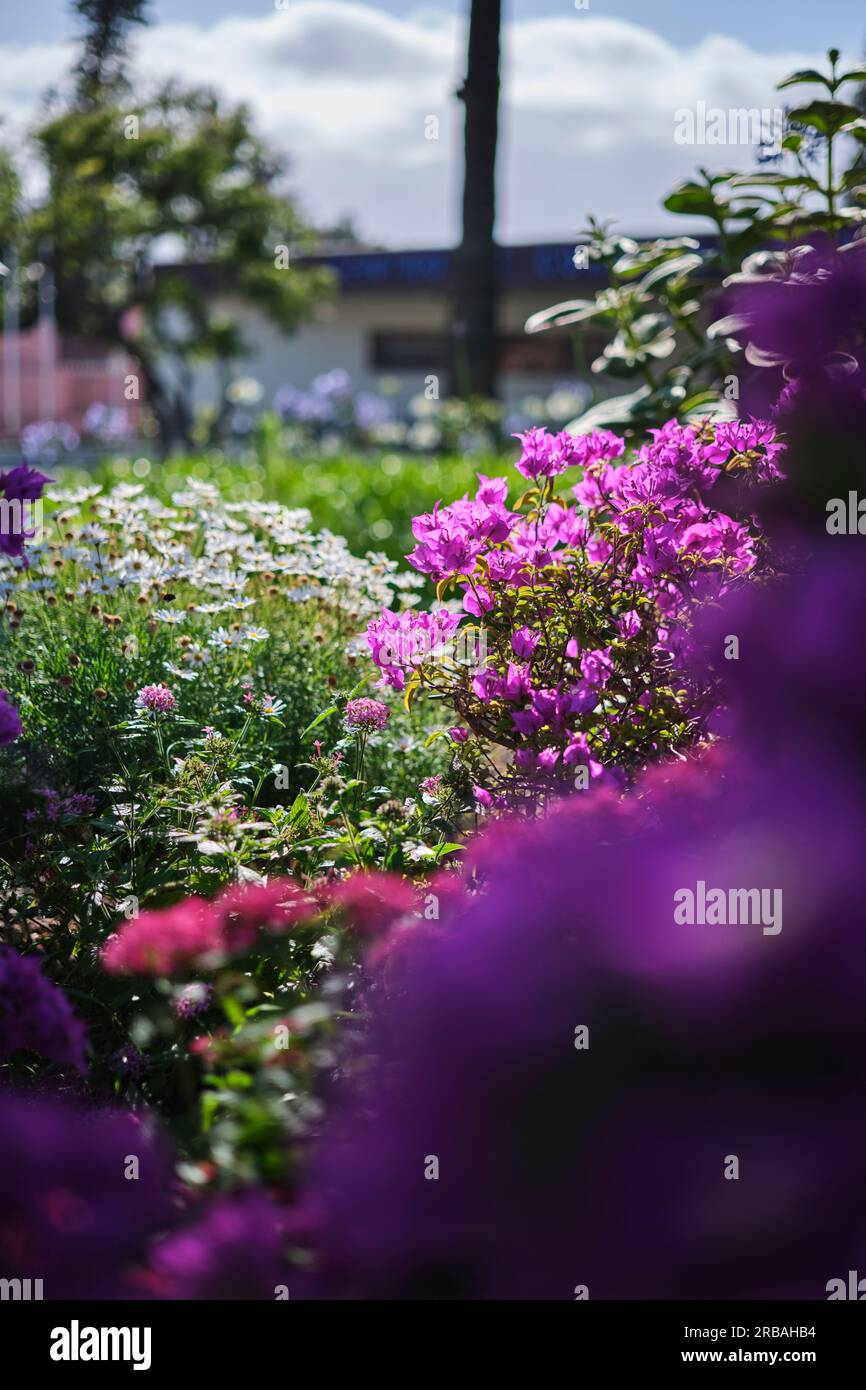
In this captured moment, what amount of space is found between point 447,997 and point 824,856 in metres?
0.42

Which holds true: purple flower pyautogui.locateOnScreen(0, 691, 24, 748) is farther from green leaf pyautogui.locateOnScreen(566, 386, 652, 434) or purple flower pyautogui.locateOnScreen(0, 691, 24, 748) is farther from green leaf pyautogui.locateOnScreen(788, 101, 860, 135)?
green leaf pyautogui.locateOnScreen(788, 101, 860, 135)

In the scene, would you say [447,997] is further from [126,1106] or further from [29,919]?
[29,919]

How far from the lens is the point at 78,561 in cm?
330

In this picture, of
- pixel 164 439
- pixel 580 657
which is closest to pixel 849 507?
pixel 580 657

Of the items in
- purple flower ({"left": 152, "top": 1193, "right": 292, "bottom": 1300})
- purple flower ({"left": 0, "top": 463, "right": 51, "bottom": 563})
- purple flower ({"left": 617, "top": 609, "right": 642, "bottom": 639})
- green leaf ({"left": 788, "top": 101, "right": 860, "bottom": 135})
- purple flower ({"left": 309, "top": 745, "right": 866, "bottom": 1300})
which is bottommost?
purple flower ({"left": 152, "top": 1193, "right": 292, "bottom": 1300})

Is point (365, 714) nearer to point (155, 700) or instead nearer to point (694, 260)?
point (155, 700)

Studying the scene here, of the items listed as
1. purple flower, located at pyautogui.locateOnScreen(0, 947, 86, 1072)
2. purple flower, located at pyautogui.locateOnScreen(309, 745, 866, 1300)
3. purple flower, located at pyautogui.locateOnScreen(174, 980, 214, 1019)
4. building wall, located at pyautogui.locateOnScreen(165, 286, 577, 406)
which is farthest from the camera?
building wall, located at pyautogui.locateOnScreen(165, 286, 577, 406)

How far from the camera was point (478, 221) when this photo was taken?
8.38 metres

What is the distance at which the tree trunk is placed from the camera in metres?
7.21

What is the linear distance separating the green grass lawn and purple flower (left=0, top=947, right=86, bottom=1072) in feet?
11.4

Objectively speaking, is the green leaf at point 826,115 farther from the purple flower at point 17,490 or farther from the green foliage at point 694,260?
the purple flower at point 17,490

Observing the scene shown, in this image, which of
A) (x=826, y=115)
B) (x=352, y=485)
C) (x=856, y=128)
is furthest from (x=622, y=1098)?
(x=352, y=485)

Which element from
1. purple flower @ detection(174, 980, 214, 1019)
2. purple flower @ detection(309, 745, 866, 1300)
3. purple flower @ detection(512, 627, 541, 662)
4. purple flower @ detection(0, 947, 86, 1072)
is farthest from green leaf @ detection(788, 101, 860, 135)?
purple flower @ detection(0, 947, 86, 1072)

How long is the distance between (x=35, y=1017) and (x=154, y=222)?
2260 centimetres
